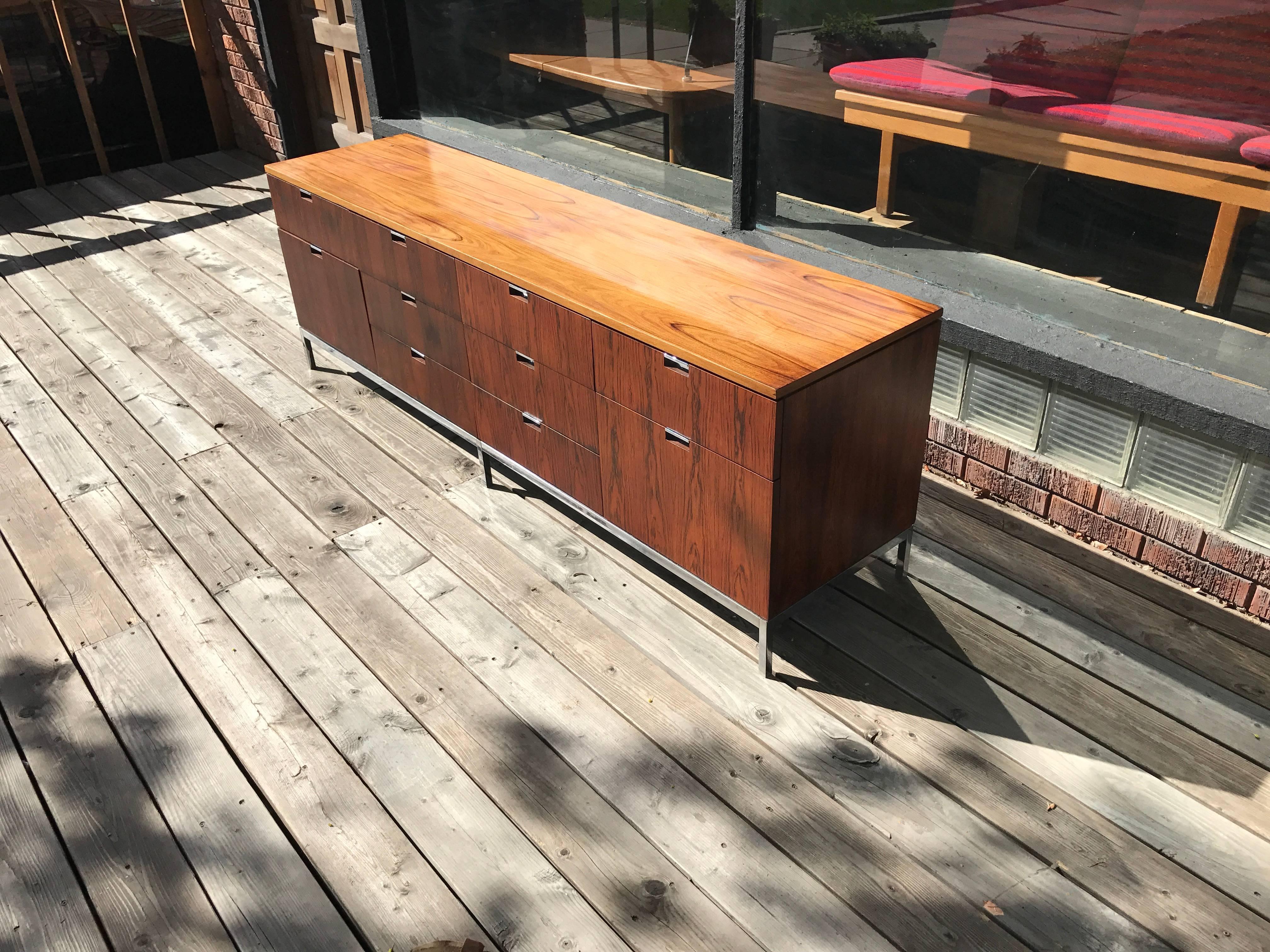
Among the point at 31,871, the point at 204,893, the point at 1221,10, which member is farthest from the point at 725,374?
the point at 31,871

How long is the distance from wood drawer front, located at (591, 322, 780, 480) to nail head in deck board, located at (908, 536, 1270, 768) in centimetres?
93

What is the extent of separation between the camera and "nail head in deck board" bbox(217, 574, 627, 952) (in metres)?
2.12

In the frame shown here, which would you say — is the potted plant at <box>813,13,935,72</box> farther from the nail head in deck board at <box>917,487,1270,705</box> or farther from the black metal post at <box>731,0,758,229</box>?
the nail head in deck board at <box>917,487,1270,705</box>

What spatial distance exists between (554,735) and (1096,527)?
1710 mm

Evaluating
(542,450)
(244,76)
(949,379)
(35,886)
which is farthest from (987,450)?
(244,76)

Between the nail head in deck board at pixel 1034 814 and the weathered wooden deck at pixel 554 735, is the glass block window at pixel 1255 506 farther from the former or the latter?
the nail head in deck board at pixel 1034 814

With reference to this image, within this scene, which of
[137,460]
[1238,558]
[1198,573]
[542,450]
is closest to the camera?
[1238,558]

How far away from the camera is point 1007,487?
328cm

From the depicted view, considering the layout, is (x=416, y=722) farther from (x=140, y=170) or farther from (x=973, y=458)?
(x=140, y=170)

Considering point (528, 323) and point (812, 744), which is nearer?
point (812, 744)

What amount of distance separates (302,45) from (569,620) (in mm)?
4664

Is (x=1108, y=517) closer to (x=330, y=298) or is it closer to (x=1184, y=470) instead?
(x=1184, y=470)

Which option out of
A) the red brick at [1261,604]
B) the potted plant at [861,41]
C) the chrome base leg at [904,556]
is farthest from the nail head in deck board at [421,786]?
the potted plant at [861,41]

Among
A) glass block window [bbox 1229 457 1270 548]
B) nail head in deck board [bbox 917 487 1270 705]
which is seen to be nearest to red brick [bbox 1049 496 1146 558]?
nail head in deck board [bbox 917 487 1270 705]
